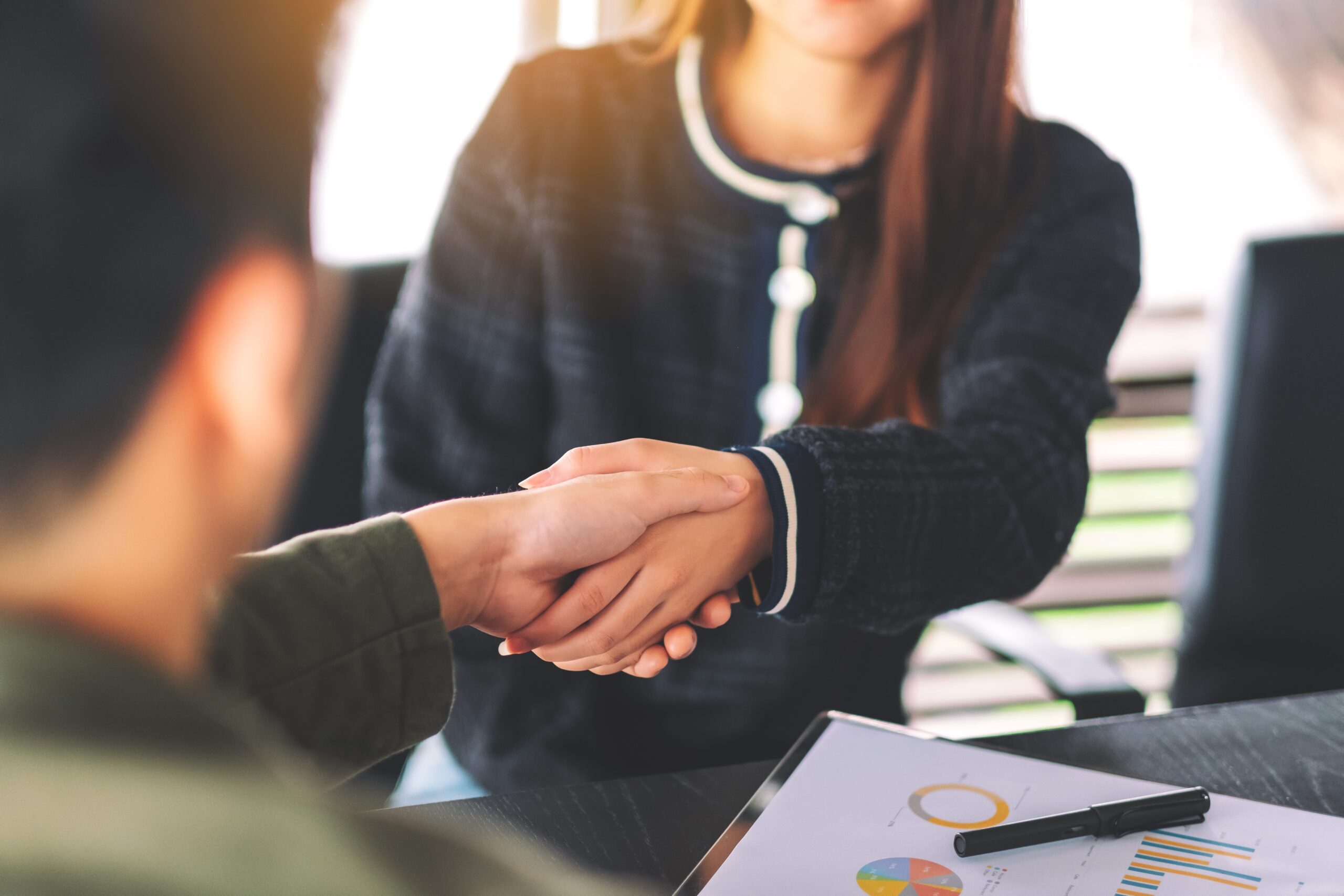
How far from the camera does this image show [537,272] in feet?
3.22

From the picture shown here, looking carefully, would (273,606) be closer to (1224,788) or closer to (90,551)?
(90,551)

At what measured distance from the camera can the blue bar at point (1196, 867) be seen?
0.49m

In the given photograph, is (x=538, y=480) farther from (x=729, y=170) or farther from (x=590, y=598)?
(x=729, y=170)

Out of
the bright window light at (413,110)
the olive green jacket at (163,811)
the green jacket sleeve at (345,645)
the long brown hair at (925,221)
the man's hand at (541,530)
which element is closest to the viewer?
the olive green jacket at (163,811)

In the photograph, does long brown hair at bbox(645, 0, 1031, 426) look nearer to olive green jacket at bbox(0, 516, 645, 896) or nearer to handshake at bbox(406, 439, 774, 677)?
handshake at bbox(406, 439, 774, 677)

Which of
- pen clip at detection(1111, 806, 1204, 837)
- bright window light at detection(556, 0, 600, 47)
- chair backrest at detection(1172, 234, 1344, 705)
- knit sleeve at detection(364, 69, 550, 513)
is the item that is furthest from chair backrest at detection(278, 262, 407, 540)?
chair backrest at detection(1172, 234, 1344, 705)

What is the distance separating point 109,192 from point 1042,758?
0.55 m

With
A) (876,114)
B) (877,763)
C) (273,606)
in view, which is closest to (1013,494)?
(877,763)

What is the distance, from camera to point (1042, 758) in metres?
0.61

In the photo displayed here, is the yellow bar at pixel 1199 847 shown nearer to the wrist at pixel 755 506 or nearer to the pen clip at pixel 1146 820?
the pen clip at pixel 1146 820

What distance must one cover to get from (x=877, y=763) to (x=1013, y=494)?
10.8 inches

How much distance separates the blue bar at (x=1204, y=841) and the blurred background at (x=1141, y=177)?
2.18 ft

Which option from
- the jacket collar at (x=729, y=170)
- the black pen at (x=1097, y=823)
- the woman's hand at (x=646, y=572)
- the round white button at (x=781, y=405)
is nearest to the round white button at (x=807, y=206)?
the jacket collar at (x=729, y=170)

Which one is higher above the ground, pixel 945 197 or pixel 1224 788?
pixel 945 197
